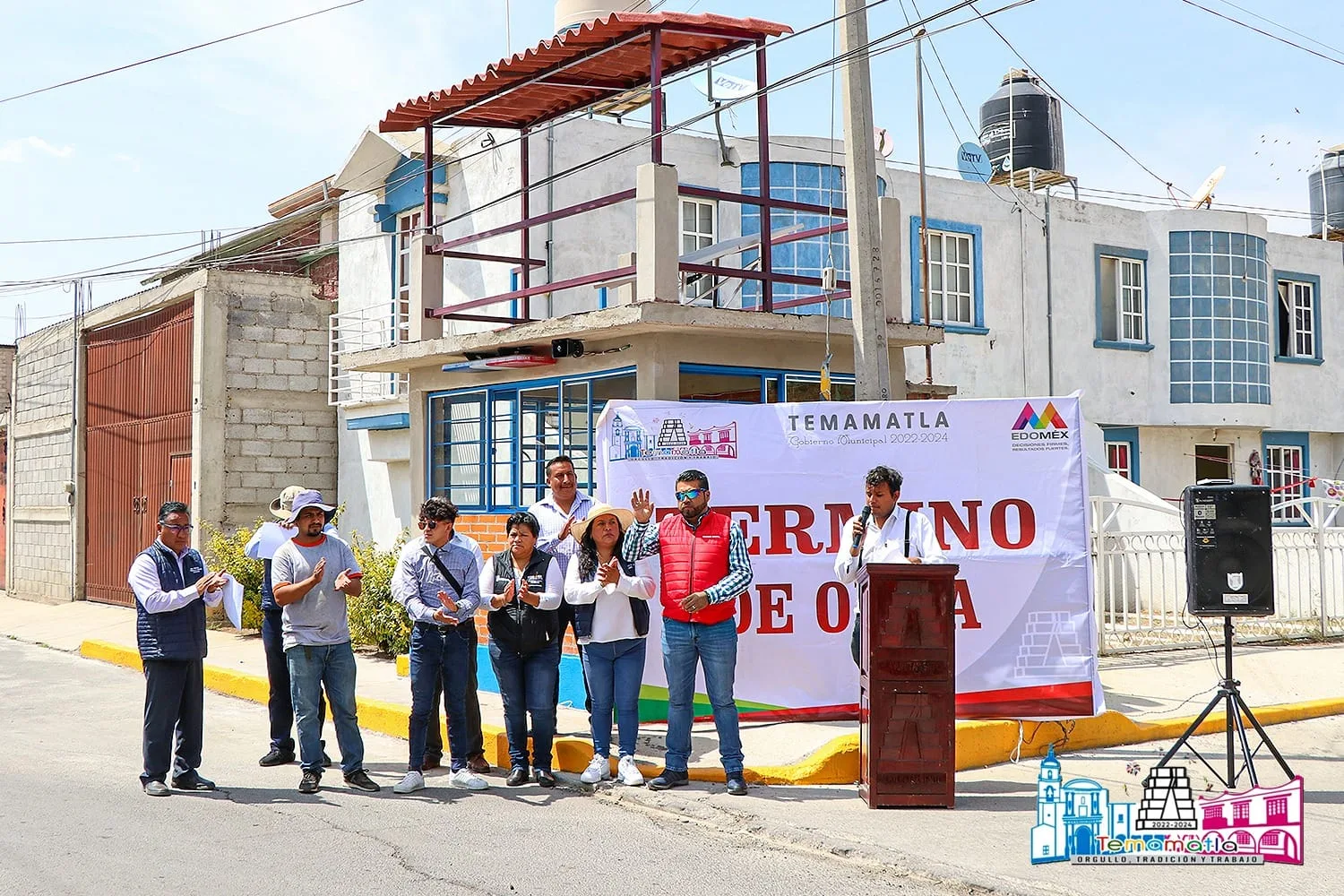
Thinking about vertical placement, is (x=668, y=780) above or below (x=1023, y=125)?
below

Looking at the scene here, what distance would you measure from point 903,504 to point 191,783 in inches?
200

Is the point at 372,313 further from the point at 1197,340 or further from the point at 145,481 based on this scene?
the point at 1197,340

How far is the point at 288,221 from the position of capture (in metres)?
22.7

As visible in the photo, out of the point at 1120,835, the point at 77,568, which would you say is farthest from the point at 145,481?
the point at 1120,835

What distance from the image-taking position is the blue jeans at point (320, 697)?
827 centimetres

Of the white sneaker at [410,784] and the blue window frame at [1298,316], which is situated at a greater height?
the blue window frame at [1298,316]

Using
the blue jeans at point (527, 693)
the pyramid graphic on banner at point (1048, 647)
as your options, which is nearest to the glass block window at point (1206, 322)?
the pyramid graphic on banner at point (1048, 647)

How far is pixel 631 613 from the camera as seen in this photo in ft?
27.1

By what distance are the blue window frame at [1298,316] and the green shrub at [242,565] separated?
18249 millimetres

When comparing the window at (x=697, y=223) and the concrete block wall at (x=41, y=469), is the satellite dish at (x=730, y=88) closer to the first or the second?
the window at (x=697, y=223)

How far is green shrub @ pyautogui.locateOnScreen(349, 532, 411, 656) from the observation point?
1435 centimetres

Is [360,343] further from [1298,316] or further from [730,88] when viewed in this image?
[1298,316]

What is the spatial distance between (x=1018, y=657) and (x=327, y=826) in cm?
465

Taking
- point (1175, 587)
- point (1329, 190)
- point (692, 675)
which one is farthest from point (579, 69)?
point (1329, 190)
